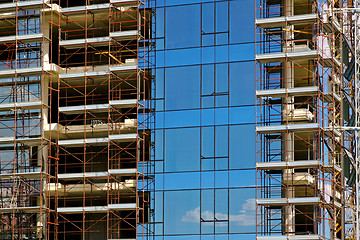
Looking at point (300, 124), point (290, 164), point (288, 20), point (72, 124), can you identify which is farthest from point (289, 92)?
point (72, 124)

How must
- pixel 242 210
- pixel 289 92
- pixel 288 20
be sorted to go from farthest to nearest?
pixel 242 210 < pixel 288 20 < pixel 289 92

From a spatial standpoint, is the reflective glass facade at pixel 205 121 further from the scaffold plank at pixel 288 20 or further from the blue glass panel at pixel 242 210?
the scaffold plank at pixel 288 20

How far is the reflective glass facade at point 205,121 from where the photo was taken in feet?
157

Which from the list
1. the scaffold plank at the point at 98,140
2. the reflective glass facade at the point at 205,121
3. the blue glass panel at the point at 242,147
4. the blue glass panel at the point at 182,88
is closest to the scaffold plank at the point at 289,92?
the reflective glass facade at the point at 205,121

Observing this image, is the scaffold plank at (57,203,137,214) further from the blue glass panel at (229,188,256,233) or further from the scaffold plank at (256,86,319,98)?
the scaffold plank at (256,86,319,98)

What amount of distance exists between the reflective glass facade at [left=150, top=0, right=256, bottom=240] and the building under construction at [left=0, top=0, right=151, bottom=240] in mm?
1333

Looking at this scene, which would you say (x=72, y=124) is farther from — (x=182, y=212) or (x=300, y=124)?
(x=300, y=124)

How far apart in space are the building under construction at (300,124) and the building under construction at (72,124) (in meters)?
8.13

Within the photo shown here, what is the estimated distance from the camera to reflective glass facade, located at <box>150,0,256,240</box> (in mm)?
47719

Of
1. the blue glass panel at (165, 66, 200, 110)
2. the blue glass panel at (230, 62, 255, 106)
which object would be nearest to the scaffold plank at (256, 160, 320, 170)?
the blue glass panel at (230, 62, 255, 106)

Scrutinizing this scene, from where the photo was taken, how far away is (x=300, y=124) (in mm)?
45688

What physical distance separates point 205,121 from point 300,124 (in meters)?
6.56

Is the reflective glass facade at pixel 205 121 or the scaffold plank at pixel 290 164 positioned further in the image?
the reflective glass facade at pixel 205 121

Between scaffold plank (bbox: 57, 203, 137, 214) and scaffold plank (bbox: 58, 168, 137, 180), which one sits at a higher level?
scaffold plank (bbox: 58, 168, 137, 180)
